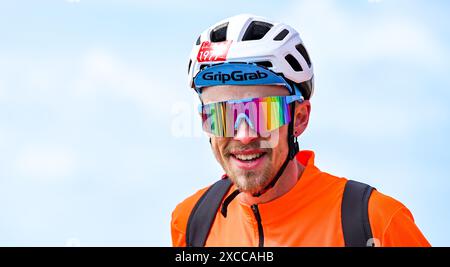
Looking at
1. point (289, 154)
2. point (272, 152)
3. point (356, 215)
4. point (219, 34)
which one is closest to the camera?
point (356, 215)

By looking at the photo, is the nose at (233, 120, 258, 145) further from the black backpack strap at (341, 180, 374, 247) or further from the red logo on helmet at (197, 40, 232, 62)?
the black backpack strap at (341, 180, 374, 247)

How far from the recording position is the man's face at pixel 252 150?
7.61m

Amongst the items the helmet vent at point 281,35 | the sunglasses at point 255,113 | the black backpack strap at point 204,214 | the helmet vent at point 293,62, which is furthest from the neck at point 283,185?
the helmet vent at point 281,35

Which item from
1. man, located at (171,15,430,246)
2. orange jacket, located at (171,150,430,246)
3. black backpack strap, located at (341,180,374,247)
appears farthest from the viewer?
man, located at (171,15,430,246)

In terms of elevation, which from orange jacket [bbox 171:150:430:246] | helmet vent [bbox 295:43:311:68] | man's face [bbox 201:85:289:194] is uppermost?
helmet vent [bbox 295:43:311:68]

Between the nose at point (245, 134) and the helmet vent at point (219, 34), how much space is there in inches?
42.5

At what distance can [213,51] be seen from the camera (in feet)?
25.9

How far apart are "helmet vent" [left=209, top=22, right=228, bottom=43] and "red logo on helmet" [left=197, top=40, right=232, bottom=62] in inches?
4.2

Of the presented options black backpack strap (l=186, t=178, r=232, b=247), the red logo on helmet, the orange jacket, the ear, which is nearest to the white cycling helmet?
the red logo on helmet

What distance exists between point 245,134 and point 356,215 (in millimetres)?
1474

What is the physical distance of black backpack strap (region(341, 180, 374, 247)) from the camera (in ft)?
23.7

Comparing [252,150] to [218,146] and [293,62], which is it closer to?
[218,146]

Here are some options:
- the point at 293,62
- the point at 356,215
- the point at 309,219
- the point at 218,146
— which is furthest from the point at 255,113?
the point at 356,215
